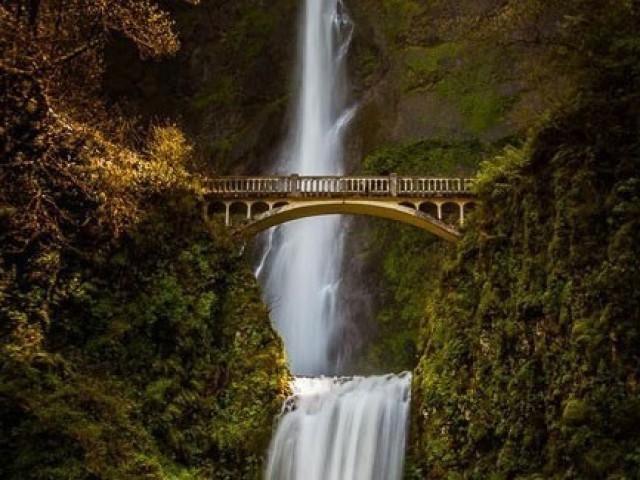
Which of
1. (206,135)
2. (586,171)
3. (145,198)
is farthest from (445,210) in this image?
(206,135)

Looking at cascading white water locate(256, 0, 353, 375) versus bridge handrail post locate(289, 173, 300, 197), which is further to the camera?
cascading white water locate(256, 0, 353, 375)

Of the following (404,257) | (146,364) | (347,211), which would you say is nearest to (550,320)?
(347,211)

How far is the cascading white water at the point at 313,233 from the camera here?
30812 millimetres

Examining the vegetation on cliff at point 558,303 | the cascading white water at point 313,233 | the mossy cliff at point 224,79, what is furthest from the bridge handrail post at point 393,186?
the mossy cliff at point 224,79

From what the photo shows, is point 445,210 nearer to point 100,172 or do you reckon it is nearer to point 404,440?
point 404,440

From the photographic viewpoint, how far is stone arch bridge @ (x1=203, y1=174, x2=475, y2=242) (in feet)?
75.5

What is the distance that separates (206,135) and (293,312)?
10.9 meters

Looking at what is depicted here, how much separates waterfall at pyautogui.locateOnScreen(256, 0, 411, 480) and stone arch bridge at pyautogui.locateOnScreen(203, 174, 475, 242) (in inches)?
197

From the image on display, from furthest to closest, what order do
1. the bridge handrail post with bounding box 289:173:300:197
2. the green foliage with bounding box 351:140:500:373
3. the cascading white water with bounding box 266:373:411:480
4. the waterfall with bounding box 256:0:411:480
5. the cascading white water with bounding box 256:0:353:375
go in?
the cascading white water with bounding box 256:0:353:375 → the green foliage with bounding box 351:140:500:373 → the bridge handrail post with bounding box 289:173:300:197 → the waterfall with bounding box 256:0:411:480 → the cascading white water with bounding box 266:373:411:480

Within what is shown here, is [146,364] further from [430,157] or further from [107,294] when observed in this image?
[430,157]

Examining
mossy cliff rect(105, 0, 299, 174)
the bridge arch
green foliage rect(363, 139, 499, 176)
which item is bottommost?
the bridge arch

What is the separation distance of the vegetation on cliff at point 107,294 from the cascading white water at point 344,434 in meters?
0.73

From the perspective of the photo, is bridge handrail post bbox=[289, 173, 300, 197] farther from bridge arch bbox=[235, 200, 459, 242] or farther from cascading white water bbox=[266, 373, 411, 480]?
cascading white water bbox=[266, 373, 411, 480]

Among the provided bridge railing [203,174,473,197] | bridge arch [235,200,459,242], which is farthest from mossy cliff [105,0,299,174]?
bridge arch [235,200,459,242]
